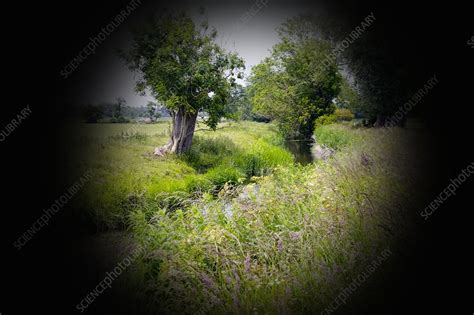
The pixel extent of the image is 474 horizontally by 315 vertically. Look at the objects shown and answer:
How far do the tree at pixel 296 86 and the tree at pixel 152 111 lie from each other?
165 centimetres

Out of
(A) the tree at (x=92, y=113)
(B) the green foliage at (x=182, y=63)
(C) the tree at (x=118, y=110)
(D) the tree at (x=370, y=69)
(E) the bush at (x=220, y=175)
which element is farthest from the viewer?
(E) the bush at (x=220, y=175)

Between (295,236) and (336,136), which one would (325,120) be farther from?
(295,236)

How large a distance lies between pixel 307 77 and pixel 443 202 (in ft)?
15.7

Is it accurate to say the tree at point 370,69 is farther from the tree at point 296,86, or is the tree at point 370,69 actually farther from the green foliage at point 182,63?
the green foliage at point 182,63

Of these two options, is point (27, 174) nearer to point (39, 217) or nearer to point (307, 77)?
point (39, 217)

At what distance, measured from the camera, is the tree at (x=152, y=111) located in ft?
13.6

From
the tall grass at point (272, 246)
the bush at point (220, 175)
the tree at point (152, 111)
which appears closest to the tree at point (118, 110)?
the tree at point (152, 111)

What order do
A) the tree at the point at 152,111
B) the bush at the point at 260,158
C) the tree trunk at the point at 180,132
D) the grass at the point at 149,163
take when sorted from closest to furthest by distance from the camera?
1. the grass at the point at 149,163
2. the tree at the point at 152,111
3. the tree trunk at the point at 180,132
4. the bush at the point at 260,158

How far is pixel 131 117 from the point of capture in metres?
3.50

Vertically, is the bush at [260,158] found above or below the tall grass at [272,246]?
above

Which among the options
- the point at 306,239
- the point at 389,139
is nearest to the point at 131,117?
the point at 306,239

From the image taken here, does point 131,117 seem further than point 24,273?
Yes

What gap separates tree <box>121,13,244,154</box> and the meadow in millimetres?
541

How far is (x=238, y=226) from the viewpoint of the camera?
13.6ft
